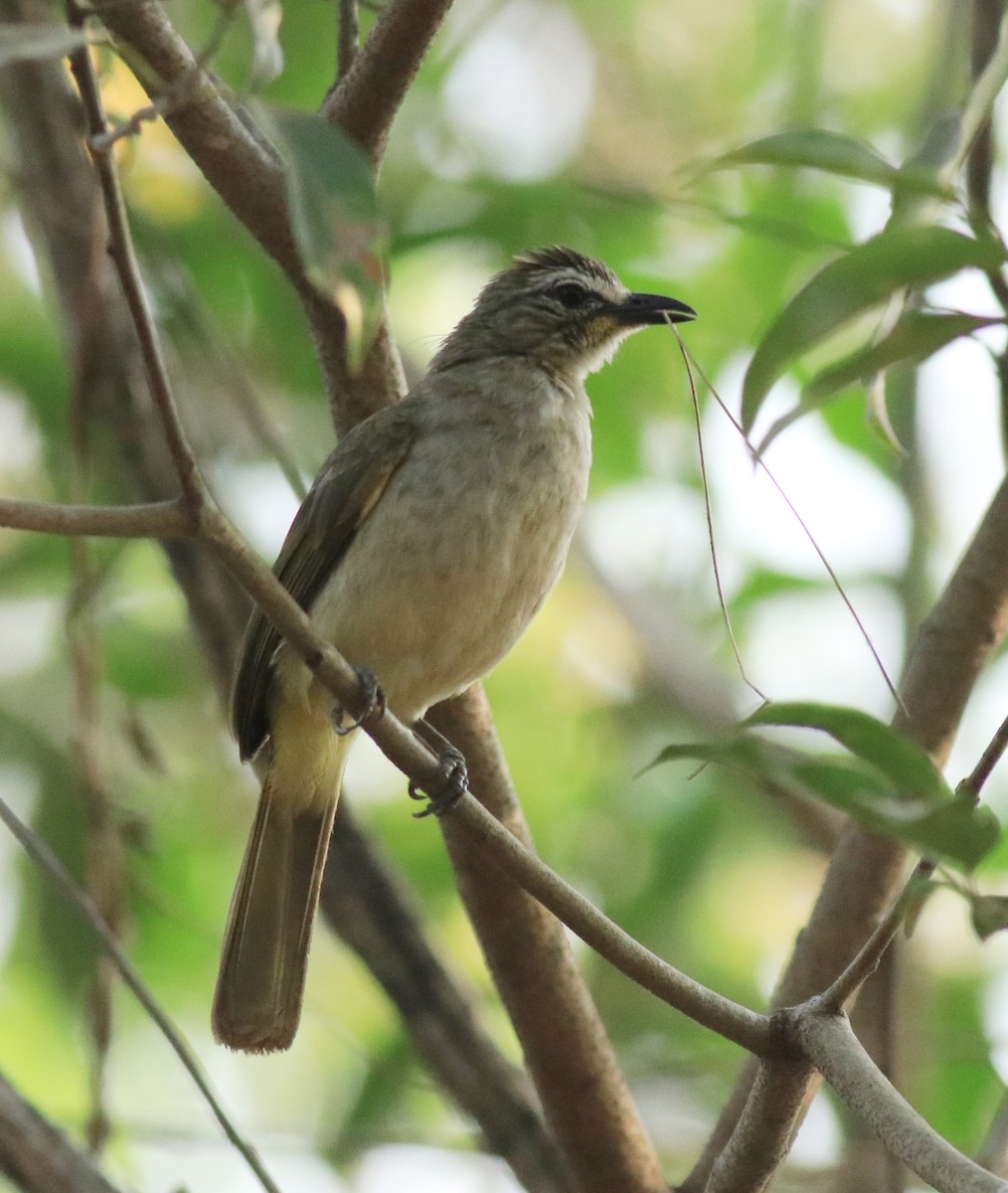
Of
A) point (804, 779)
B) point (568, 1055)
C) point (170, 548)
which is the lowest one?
point (804, 779)

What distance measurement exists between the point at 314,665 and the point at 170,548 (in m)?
2.01

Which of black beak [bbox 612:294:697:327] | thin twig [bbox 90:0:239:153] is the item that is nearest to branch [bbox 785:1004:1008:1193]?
thin twig [bbox 90:0:239:153]

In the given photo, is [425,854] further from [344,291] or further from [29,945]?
[344,291]

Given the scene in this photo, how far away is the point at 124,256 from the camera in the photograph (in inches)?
81.4

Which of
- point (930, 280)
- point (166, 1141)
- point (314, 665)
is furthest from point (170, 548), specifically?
point (930, 280)

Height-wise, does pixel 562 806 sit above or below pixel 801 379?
below

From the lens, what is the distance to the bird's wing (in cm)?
389

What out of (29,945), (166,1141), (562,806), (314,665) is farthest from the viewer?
(562,806)

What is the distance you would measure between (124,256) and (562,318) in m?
2.75

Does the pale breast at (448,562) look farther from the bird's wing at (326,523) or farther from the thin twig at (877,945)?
the thin twig at (877,945)

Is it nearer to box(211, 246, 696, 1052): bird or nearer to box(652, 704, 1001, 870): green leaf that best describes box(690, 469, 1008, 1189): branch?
box(211, 246, 696, 1052): bird

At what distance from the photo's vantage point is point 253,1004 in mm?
3816

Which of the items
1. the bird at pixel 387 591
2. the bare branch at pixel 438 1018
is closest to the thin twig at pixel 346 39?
the bird at pixel 387 591

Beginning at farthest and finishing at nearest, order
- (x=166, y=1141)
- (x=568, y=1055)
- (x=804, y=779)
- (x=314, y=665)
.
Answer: (x=166, y=1141)
(x=568, y=1055)
(x=314, y=665)
(x=804, y=779)
